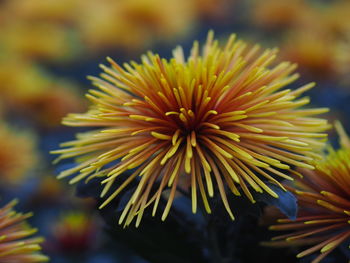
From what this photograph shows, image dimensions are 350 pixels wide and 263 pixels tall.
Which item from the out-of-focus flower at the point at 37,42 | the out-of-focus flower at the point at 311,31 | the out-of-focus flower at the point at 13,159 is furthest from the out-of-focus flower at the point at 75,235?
the out-of-focus flower at the point at 37,42

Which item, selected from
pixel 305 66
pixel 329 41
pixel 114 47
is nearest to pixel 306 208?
pixel 305 66

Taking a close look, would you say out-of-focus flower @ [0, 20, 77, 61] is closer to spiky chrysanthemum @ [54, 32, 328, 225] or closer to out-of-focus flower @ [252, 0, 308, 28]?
out-of-focus flower @ [252, 0, 308, 28]

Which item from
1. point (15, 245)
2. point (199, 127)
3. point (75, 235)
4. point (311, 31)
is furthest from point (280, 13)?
point (15, 245)

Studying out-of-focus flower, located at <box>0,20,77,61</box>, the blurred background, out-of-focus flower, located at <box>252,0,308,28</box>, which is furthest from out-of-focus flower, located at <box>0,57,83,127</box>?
out-of-focus flower, located at <box>252,0,308,28</box>

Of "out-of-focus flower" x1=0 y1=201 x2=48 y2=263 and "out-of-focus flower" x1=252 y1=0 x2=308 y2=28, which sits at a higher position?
"out-of-focus flower" x1=252 y1=0 x2=308 y2=28

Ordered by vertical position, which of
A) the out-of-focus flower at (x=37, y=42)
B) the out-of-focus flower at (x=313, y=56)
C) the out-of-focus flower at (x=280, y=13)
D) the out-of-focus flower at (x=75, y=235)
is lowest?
the out-of-focus flower at (x=75, y=235)

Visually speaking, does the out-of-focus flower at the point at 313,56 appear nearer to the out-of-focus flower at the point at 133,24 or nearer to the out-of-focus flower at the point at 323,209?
the out-of-focus flower at the point at 133,24

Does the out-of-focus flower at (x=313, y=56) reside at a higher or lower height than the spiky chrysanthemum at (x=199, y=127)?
higher

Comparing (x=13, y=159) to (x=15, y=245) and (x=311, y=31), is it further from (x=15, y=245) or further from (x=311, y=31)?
(x=311, y=31)
